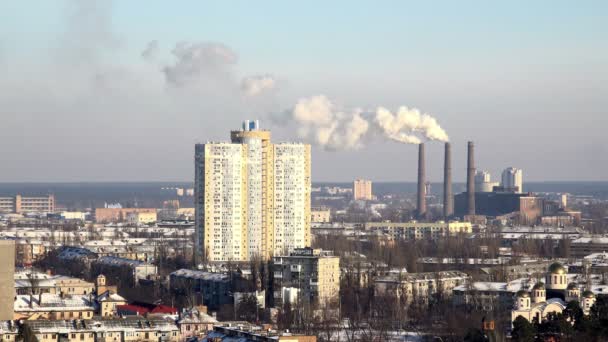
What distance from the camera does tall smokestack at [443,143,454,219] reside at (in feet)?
283

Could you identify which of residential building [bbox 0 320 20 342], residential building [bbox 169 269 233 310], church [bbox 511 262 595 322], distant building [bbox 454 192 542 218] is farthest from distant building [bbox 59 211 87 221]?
residential building [bbox 0 320 20 342]

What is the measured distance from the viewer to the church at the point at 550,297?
119 feet

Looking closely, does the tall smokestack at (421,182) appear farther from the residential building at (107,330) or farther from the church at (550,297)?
the residential building at (107,330)

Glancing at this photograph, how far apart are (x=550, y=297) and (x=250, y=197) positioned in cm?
1999

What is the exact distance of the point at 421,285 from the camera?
151ft

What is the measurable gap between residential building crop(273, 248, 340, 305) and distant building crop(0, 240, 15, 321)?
28.3 ft

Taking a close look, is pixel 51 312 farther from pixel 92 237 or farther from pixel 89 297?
pixel 92 237

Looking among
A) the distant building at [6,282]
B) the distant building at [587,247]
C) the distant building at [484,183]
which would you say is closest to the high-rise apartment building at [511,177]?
the distant building at [484,183]

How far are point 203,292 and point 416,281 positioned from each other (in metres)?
5.92

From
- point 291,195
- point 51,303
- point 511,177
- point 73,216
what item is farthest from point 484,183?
point 51,303

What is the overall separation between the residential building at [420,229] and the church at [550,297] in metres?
33.1

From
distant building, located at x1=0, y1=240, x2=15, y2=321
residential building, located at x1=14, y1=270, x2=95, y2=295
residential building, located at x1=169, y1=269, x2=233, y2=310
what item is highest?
distant building, located at x1=0, y1=240, x2=15, y2=321

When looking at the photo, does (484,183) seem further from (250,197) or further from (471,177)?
(250,197)

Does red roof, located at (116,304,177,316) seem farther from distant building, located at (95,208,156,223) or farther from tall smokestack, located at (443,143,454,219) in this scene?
distant building, located at (95,208,156,223)
